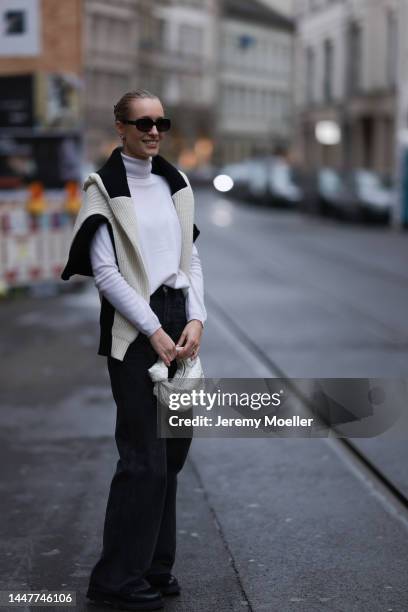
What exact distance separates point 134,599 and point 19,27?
13773 millimetres

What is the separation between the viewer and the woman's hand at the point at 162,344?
4.03 meters

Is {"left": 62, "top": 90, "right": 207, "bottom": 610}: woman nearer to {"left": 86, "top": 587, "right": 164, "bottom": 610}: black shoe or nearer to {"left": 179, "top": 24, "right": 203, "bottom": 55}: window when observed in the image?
{"left": 86, "top": 587, "right": 164, "bottom": 610}: black shoe

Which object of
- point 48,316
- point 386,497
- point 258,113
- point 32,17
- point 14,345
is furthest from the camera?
point 258,113

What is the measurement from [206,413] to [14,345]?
7105 mm

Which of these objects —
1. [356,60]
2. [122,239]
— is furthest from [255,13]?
[122,239]

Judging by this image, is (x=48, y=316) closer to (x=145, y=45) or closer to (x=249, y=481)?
(x=249, y=481)

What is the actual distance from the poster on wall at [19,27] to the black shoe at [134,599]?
13.6 meters

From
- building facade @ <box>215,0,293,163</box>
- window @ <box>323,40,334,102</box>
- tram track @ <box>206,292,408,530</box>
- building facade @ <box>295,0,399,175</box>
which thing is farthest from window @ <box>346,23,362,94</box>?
tram track @ <box>206,292,408,530</box>

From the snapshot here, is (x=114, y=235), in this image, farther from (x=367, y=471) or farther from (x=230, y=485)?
(x=367, y=471)

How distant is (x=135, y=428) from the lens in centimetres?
409

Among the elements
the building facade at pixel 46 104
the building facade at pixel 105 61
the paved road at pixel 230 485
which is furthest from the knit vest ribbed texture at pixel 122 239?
the building facade at pixel 105 61

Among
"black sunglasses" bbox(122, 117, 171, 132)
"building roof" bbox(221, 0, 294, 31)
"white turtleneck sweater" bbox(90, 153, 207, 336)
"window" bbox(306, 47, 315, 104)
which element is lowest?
"white turtleneck sweater" bbox(90, 153, 207, 336)

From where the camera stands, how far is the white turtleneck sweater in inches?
158

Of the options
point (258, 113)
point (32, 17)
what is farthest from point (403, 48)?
point (258, 113)
